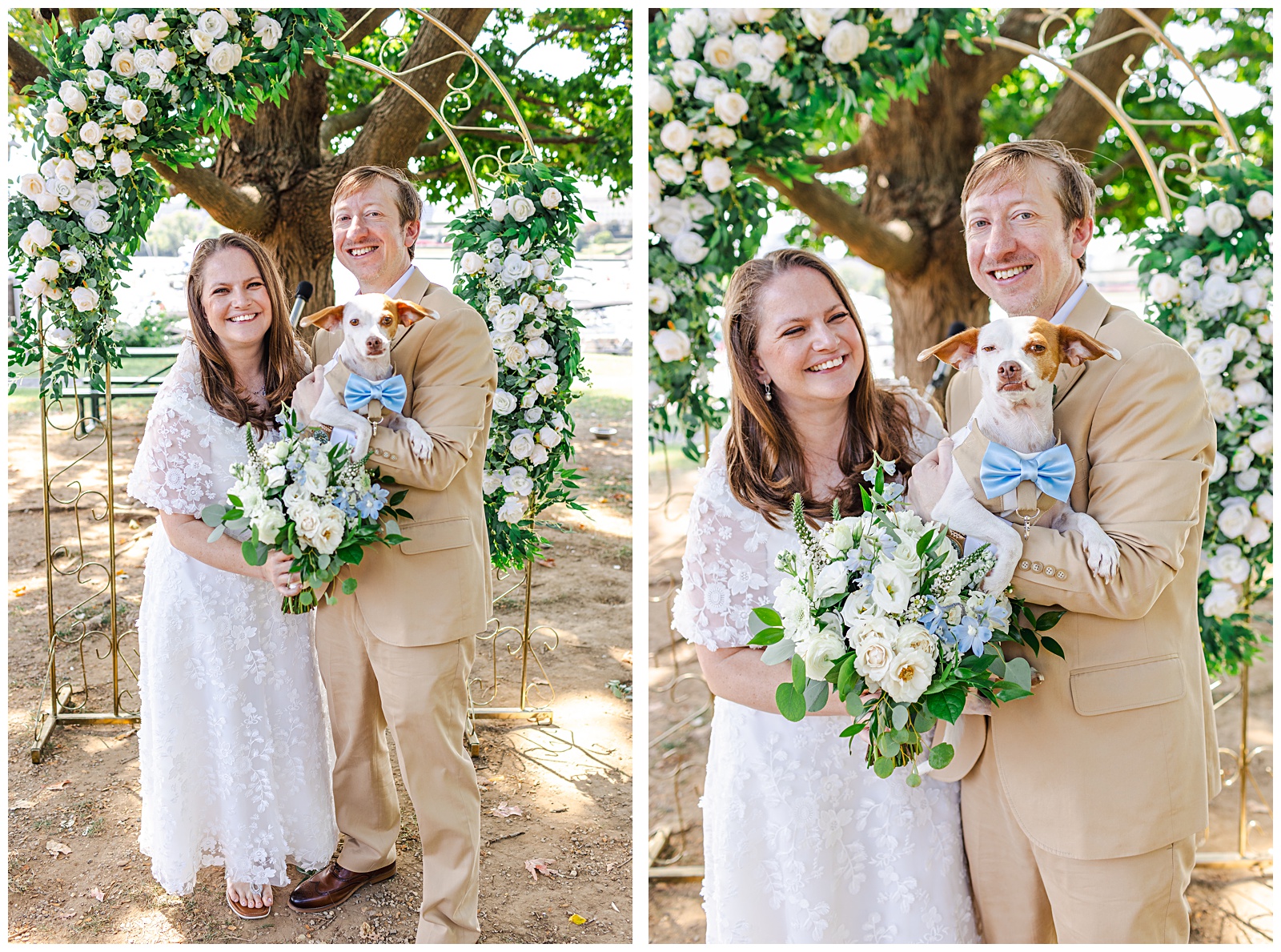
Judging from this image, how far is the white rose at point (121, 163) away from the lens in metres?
3.95

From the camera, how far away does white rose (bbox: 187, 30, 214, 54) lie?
378 centimetres

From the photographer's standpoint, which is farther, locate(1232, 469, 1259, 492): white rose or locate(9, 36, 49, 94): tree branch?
locate(9, 36, 49, 94): tree branch

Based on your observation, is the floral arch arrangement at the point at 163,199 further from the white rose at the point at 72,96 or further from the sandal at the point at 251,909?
the sandal at the point at 251,909

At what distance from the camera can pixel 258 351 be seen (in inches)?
136

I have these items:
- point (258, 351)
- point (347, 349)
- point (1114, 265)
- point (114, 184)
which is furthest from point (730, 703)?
point (1114, 265)

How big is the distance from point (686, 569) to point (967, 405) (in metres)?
0.89

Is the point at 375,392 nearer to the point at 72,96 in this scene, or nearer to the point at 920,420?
the point at 920,420

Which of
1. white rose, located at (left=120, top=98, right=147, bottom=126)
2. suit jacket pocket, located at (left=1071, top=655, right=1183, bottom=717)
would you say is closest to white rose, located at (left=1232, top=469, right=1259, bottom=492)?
suit jacket pocket, located at (left=1071, top=655, right=1183, bottom=717)

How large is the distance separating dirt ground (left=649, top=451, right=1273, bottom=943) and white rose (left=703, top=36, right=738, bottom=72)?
1991mm

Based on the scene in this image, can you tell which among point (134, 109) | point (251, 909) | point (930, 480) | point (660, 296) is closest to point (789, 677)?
point (930, 480)

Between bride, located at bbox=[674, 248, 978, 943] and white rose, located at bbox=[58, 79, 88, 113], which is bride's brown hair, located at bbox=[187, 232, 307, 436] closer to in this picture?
white rose, located at bbox=[58, 79, 88, 113]

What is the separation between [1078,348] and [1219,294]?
2346mm

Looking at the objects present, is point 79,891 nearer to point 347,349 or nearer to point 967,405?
point 347,349

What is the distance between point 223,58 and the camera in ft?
12.5
